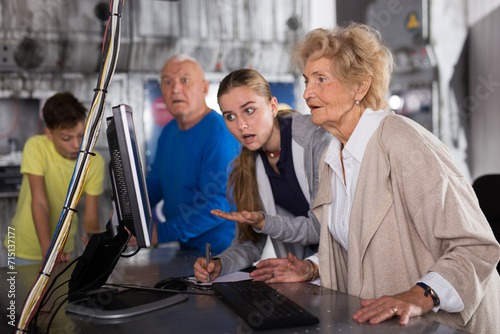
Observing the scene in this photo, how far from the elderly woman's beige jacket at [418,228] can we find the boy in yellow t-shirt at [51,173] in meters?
1.37

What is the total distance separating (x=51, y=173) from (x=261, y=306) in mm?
1593

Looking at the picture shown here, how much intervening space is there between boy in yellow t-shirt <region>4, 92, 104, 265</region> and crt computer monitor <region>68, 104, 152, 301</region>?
3.41ft

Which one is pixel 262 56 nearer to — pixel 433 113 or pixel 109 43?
pixel 433 113

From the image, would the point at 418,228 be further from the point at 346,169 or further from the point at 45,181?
the point at 45,181

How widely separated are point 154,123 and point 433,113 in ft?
6.47

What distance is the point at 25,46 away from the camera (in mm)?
2934

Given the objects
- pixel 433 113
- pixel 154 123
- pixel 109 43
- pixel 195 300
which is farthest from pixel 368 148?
pixel 433 113

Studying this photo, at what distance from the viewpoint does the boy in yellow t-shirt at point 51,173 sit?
7.03ft

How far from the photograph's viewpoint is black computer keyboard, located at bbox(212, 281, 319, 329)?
87 cm

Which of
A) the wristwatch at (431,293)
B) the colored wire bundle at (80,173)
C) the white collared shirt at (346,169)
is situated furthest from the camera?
the white collared shirt at (346,169)

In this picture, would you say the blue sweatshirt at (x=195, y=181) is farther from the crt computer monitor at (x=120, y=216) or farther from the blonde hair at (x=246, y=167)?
the crt computer monitor at (x=120, y=216)

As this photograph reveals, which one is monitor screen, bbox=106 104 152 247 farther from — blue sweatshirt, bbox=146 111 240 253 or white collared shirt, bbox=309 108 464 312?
blue sweatshirt, bbox=146 111 240 253

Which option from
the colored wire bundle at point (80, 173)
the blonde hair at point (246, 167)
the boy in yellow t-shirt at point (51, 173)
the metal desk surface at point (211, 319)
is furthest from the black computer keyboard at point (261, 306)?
the boy in yellow t-shirt at point (51, 173)

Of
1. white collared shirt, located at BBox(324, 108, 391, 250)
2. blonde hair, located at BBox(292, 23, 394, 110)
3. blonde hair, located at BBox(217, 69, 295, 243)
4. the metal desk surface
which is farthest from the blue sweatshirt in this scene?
blonde hair, located at BBox(292, 23, 394, 110)
